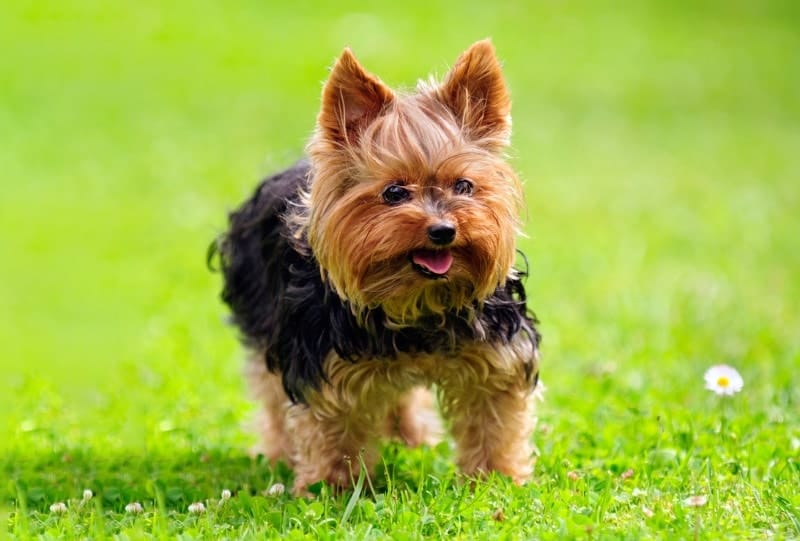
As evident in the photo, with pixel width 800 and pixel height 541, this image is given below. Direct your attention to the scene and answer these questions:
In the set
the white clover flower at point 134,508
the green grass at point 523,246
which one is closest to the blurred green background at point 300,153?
the green grass at point 523,246

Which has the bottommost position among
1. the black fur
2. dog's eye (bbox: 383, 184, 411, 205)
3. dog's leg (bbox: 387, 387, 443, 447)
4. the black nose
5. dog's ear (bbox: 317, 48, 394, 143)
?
dog's leg (bbox: 387, 387, 443, 447)

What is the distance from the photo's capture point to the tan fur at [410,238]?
5.01m

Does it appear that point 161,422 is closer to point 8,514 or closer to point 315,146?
point 8,514

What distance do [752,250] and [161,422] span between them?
6445 mm

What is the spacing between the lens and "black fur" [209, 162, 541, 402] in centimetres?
542

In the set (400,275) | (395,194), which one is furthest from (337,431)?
(395,194)

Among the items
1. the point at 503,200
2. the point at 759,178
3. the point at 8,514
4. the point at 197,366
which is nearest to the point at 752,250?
the point at 759,178

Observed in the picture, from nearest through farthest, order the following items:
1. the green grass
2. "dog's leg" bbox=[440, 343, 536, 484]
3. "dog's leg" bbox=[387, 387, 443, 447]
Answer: the green grass, "dog's leg" bbox=[440, 343, 536, 484], "dog's leg" bbox=[387, 387, 443, 447]

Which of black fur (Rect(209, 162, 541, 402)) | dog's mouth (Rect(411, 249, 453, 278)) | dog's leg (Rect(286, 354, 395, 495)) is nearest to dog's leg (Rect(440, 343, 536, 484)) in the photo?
→ black fur (Rect(209, 162, 541, 402))

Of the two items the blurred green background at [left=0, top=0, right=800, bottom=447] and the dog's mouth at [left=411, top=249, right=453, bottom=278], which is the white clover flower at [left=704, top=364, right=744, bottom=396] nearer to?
the dog's mouth at [left=411, top=249, right=453, bottom=278]

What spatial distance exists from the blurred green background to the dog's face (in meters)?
0.62

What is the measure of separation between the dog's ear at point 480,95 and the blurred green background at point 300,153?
1.83 ft

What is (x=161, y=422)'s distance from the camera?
24.4 ft

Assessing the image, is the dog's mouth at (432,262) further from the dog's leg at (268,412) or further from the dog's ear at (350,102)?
the dog's leg at (268,412)
